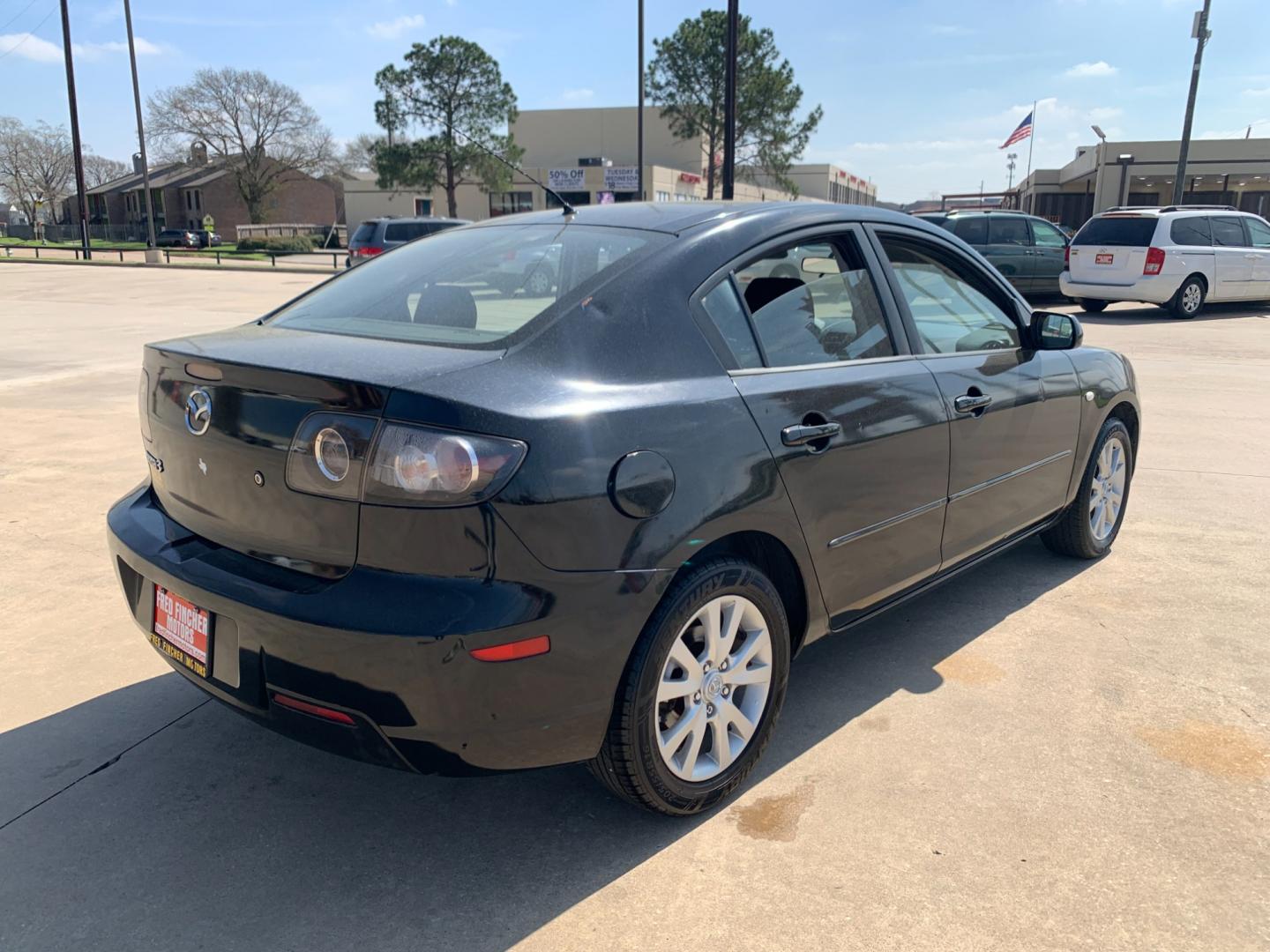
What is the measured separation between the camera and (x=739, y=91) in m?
51.9

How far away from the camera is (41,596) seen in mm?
4160

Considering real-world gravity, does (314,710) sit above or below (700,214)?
below

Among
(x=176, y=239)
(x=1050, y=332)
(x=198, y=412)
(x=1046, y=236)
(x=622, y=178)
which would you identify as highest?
(x=622, y=178)

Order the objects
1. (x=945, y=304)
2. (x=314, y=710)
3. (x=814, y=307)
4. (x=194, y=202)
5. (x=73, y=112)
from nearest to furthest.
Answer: (x=314, y=710)
(x=814, y=307)
(x=945, y=304)
(x=73, y=112)
(x=194, y=202)

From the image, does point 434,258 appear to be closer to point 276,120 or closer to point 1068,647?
point 1068,647

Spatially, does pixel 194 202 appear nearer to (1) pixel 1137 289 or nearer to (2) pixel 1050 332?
(1) pixel 1137 289

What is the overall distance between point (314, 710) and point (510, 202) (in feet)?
210

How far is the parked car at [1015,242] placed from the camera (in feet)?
57.7

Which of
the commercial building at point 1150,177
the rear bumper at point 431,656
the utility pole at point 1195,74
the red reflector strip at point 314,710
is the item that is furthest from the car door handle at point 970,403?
the commercial building at point 1150,177

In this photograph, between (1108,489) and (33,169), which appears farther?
(33,169)

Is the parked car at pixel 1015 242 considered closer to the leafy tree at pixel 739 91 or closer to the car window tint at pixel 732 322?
the car window tint at pixel 732 322

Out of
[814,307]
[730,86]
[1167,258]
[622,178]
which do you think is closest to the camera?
[814,307]

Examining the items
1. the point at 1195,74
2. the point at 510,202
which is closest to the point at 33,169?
A: the point at 510,202

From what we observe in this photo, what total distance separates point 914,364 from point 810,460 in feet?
2.45
